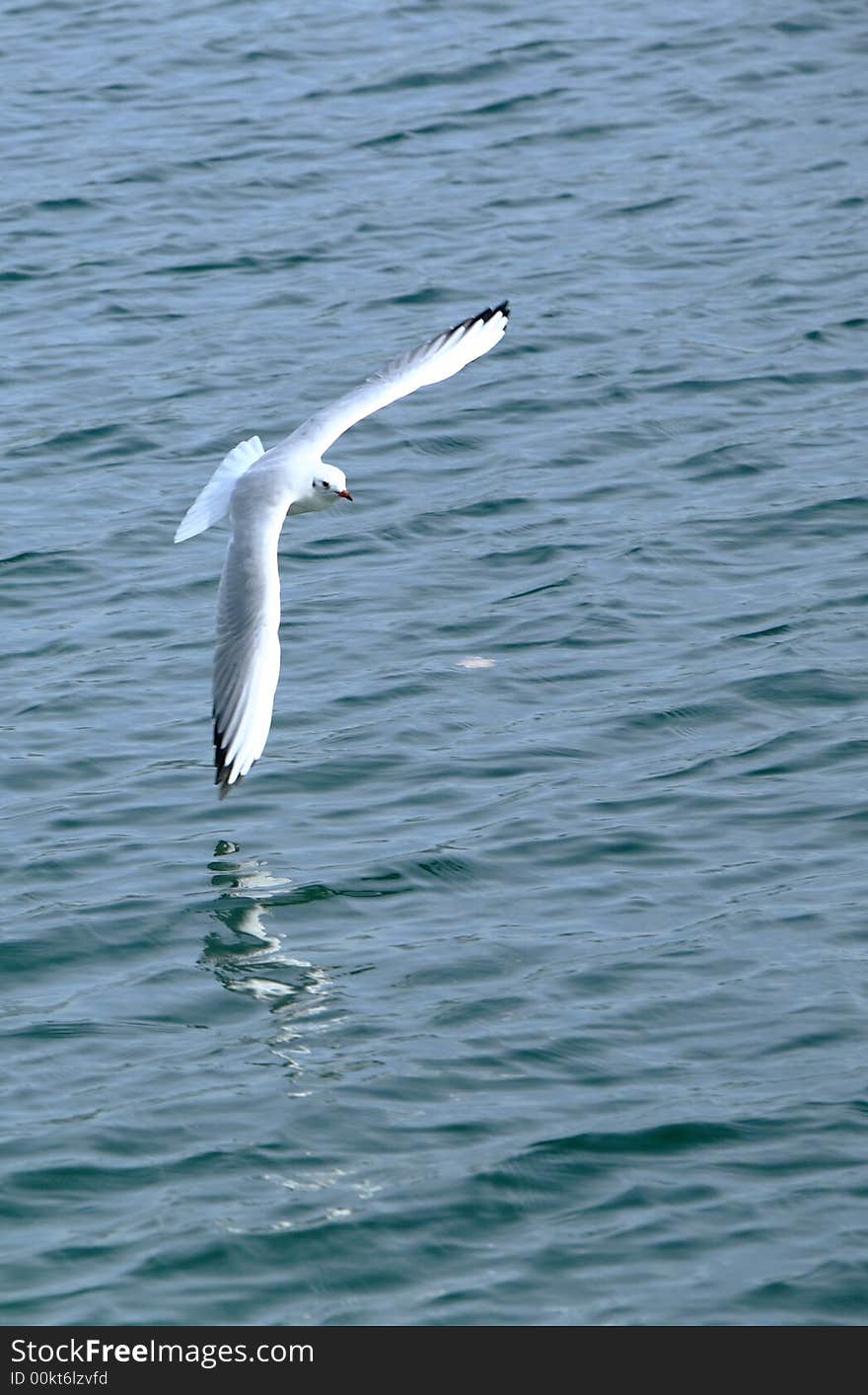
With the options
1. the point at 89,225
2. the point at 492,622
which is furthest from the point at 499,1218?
the point at 89,225

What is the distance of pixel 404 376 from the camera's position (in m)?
11.4

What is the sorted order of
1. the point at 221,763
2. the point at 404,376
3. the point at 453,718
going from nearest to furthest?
the point at 221,763, the point at 453,718, the point at 404,376

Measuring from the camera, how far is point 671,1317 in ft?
22.6

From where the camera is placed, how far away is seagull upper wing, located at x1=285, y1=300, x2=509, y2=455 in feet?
36.3

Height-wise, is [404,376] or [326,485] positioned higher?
[404,376]

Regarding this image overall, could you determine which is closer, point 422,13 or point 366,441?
point 366,441

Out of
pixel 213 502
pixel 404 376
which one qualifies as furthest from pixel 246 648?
pixel 404 376

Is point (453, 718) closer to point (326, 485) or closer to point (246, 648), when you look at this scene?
point (326, 485)

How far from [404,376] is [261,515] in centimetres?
155

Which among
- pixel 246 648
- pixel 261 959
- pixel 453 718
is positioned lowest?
pixel 261 959

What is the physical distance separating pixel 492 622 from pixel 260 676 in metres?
2.62

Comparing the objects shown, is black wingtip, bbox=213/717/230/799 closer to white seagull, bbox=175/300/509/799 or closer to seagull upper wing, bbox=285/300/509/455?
white seagull, bbox=175/300/509/799

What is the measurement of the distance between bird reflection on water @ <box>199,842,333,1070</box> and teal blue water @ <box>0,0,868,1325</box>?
0.08 feet

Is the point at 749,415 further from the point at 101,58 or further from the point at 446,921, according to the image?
the point at 101,58
